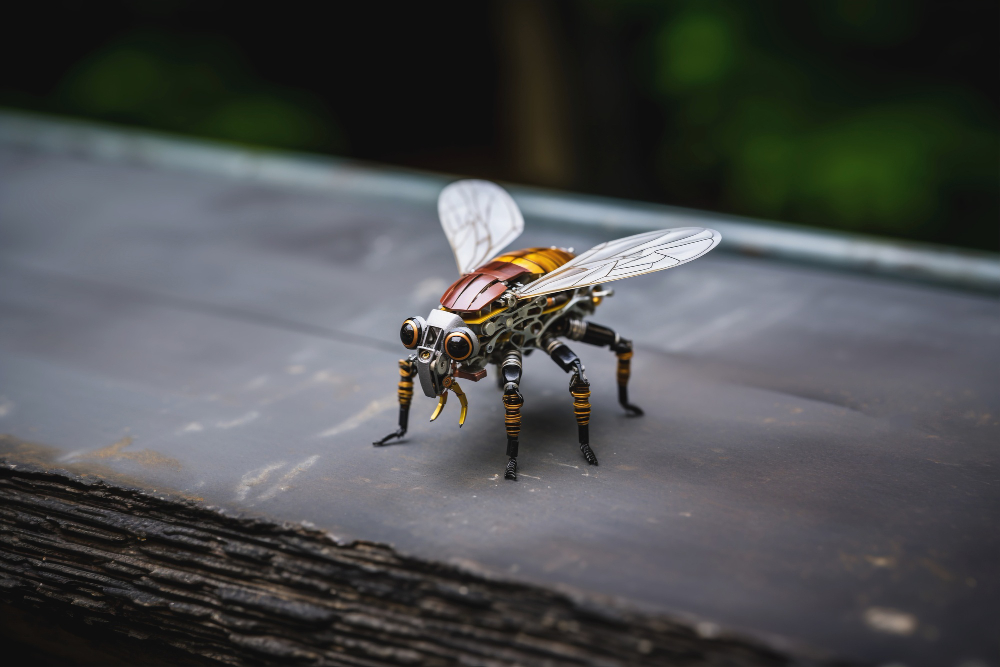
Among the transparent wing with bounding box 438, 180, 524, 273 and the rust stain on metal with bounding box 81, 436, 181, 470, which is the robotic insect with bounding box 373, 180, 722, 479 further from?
the rust stain on metal with bounding box 81, 436, 181, 470

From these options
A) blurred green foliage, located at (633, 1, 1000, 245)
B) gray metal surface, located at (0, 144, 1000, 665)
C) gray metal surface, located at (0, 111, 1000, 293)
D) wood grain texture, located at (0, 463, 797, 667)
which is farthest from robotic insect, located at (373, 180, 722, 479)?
blurred green foliage, located at (633, 1, 1000, 245)

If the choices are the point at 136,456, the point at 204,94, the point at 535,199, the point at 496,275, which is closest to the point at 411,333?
the point at 496,275

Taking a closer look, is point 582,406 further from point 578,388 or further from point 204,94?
point 204,94

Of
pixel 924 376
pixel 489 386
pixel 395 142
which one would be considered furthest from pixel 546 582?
pixel 395 142

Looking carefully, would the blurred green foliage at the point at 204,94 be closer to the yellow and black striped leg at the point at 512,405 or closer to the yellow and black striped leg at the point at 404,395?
the yellow and black striped leg at the point at 404,395

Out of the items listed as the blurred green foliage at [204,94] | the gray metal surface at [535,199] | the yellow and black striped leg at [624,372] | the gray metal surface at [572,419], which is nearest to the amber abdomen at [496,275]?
the yellow and black striped leg at [624,372]

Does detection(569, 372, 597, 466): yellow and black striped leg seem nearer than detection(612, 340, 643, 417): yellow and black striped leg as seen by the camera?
Yes
